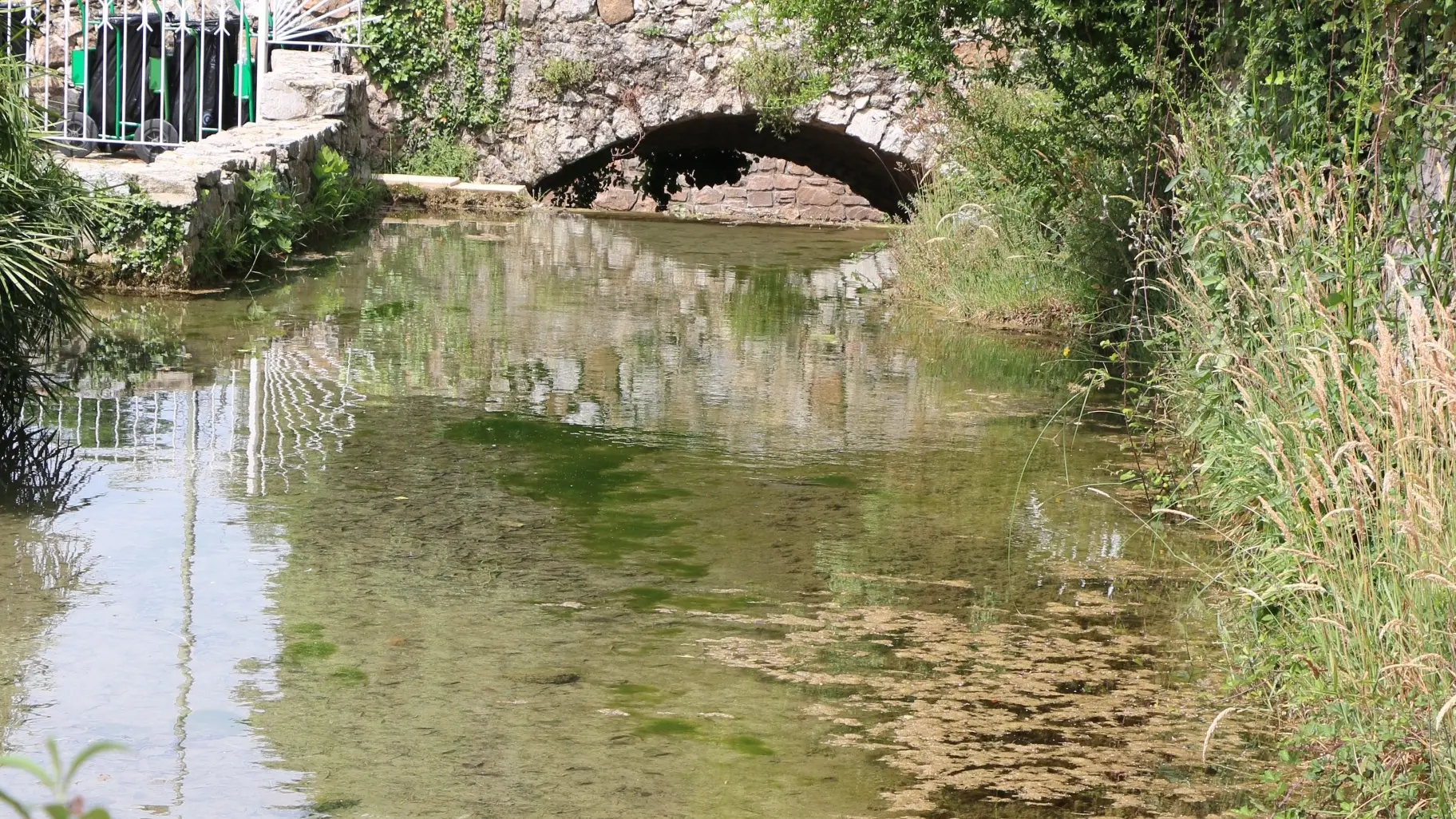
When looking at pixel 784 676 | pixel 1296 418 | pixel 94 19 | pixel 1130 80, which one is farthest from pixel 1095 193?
pixel 94 19

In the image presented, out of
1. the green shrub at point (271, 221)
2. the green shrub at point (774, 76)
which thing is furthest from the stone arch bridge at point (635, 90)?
the green shrub at point (271, 221)

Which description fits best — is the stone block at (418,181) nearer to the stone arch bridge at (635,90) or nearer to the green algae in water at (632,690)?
the stone arch bridge at (635,90)

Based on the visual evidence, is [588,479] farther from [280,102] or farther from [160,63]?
[160,63]

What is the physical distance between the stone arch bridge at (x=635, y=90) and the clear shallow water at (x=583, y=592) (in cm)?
778

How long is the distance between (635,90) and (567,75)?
26.9 inches

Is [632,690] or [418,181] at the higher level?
[418,181]

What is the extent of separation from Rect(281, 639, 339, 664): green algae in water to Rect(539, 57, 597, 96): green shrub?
12.0 m

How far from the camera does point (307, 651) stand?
11.9 ft

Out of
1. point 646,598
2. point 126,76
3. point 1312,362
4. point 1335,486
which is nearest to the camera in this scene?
point 1335,486

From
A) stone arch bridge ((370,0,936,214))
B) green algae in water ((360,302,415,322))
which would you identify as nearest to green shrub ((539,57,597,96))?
stone arch bridge ((370,0,936,214))

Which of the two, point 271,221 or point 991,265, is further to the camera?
point 271,221

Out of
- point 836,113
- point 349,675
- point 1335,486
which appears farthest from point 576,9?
point 1335,486

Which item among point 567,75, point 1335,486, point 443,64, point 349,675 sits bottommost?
point 349,675

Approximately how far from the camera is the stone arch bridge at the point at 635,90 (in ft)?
49.2
